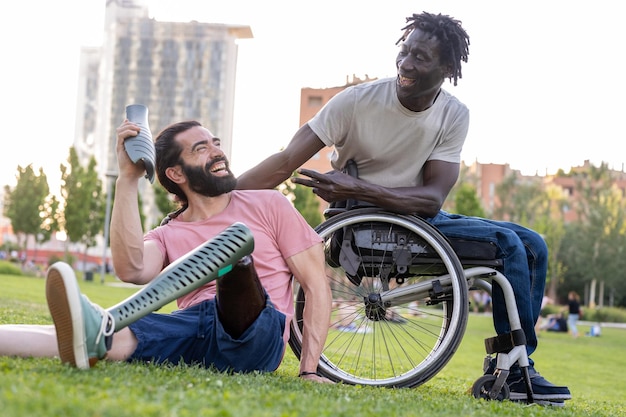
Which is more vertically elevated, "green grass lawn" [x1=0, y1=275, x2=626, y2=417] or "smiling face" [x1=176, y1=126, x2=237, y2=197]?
"smiling face" [x1=176, y1=126, x2=237, y2=197]

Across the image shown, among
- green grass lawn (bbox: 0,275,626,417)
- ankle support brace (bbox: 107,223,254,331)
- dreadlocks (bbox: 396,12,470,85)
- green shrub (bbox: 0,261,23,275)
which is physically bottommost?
green shrub (bbox: 0,261,23,275)

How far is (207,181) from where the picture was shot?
3.84 meters

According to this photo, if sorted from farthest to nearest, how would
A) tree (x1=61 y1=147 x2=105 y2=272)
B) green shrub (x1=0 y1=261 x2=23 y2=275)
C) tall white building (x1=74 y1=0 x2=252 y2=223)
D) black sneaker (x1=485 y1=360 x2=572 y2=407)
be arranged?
tall white building (x1=74 y1=0 x2=252 y2=223) → tree (x1=61 y1=147 x2=105 y2=272) → green shrub (x1=0 y1=261 x2=23 y2=275) → black sneaker (x1=485 y1=360 x2=572 y2=407)

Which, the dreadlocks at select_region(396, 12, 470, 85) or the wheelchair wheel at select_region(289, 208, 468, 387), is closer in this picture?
the wheelchair wheel at select_region(289, 208, 468, 387)

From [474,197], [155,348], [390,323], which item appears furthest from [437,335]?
[474,197]

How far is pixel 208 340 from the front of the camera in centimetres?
355

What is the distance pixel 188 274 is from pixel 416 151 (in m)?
1.74

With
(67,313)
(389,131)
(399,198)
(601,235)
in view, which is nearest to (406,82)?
(389,131)

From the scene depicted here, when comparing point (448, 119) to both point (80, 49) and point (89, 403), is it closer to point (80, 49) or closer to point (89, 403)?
point (89, 403)

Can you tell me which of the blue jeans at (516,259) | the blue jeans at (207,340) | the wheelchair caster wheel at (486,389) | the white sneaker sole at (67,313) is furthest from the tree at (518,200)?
the white sneaker sole at (67,313)

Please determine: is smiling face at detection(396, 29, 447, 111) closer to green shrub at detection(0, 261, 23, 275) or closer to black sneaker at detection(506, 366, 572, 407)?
black sneaker at detection(506, 366, 572, 407)

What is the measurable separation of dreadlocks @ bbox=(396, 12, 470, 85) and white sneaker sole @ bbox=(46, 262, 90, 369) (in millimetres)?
2319

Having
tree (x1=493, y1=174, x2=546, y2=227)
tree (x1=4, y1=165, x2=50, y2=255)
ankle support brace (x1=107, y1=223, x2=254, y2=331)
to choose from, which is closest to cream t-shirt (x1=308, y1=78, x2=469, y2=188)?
ankle support brace (x1=107, y1=223, x2=254, y2=331)

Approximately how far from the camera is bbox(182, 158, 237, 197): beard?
3830mm
